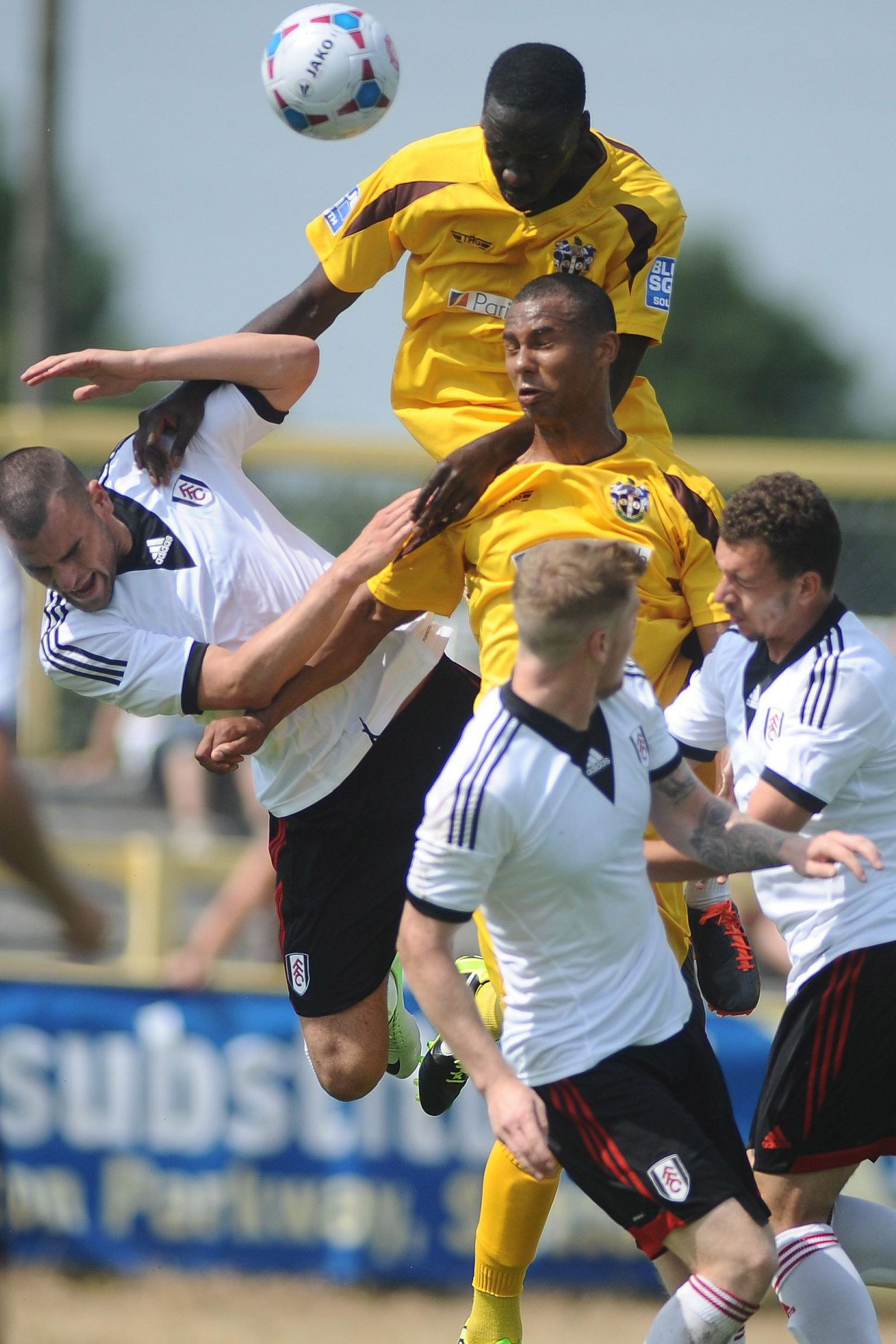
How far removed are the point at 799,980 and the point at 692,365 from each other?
3757 cm

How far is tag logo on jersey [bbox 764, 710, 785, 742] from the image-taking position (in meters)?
4.35

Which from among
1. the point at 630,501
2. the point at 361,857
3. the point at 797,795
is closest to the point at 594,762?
the point at 797,795

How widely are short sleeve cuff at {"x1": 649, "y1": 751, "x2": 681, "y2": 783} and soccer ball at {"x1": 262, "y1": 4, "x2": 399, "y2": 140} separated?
93.7 inches

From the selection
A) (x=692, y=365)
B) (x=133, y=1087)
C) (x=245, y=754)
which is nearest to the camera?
(x=245, y=754)

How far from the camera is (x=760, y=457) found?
1002cm

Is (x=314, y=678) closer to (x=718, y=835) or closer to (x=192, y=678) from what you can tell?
(x=192, y=678)

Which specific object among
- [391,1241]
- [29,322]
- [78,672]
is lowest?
[391,1241]

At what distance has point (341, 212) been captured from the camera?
521 centimetres

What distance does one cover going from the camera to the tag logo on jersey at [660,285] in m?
5.07

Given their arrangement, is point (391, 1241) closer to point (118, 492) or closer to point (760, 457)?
point (760, 457)

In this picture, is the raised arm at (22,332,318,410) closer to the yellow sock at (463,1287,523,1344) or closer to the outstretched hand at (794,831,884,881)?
the outstretched hand at (794,831,884,881)

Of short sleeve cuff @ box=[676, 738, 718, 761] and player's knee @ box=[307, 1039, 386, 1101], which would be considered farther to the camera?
player's knee @ box=[307, 1039, 386, 1101]

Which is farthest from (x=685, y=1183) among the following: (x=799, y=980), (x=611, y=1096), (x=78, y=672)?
(x=78, y=672)

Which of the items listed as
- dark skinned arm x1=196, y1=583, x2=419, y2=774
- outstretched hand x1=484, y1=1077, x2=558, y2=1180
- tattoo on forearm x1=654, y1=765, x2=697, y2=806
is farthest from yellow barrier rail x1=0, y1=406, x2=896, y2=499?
outstretched hand x1=484, y1=1077, x2=558, y2=1180
